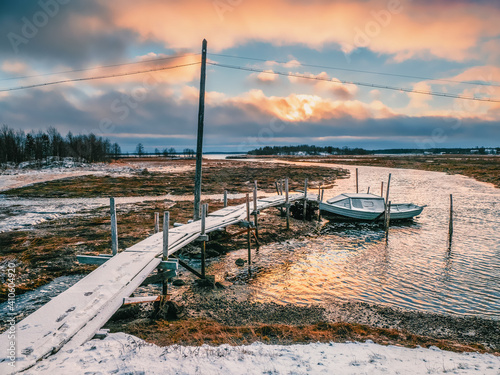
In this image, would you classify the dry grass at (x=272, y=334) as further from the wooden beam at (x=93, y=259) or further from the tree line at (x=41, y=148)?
the tree line at (x=41, y=148)

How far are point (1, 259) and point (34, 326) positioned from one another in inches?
397

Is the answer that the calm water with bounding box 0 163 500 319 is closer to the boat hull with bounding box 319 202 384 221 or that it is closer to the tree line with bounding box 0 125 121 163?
the boat hull with bounding box 319 202 384 221

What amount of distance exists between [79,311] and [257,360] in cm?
382

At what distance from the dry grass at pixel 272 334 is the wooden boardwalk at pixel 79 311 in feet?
3.88

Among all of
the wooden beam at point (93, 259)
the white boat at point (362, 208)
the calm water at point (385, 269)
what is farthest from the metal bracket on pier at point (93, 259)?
the white boat at point (362, 208)

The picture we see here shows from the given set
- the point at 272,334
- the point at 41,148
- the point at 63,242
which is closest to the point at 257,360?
the point at 272,334

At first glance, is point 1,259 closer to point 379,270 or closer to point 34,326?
point 34,326

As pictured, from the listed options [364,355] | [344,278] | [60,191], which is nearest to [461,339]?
[364,355]

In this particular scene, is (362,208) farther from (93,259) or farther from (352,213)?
(93,259)

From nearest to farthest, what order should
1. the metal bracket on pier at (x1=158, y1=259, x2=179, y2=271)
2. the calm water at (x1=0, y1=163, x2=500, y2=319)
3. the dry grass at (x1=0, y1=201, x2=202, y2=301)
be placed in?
1. the metal bracket on pier at (x1=158, y1=259, x2=179, y2=271)
2. the calm water at (x1=0, y1=163, x2=500, y2=319)
3. the dry grass at (x1=0, y1=201, x2=202, y2=301)

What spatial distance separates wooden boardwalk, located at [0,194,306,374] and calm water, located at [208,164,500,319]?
4425 mm

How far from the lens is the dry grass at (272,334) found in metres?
6.89

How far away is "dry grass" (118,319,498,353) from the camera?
22.6 ft

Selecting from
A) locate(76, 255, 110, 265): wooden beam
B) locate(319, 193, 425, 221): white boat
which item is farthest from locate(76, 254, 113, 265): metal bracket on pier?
locate(319, 193, 425, 221): white boat
